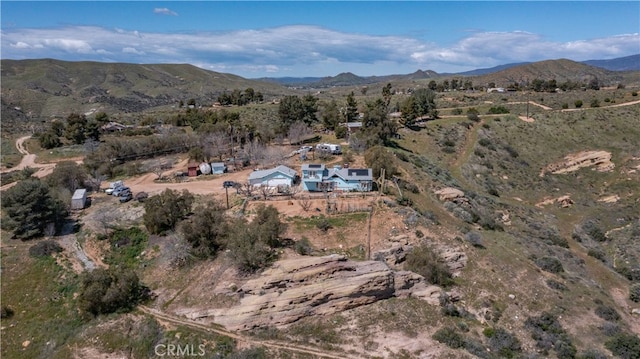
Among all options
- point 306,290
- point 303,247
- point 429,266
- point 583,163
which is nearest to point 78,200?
point 303,247

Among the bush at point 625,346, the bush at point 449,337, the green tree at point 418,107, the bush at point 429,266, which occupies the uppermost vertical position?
the green tree at point 418,107

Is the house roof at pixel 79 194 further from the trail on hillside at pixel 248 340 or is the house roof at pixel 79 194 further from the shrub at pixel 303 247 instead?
the shrub at pixel 303 247

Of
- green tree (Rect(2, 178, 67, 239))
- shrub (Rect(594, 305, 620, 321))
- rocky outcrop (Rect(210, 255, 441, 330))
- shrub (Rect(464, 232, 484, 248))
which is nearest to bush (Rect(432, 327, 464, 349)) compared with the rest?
rocky outcrop (Rect(210, 255, 441, 330))

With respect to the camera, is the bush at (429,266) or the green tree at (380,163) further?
the green tree at (380,163)

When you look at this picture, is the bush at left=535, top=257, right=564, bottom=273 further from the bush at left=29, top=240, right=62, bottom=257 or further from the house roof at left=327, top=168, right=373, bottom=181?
the bush at left=29, top=240, right=62, bottom=257

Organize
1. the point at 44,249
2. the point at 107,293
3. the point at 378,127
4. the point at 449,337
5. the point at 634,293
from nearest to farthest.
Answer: the point at 449,337 → the point at 107,293 → the point at 44,249 → the point at 634,293 → the point at 378,127

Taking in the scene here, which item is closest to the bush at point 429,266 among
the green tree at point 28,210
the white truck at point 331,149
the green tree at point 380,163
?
the green tree at point 380,163

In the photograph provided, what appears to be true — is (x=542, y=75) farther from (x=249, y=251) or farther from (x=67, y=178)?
(x=249, y=251)
